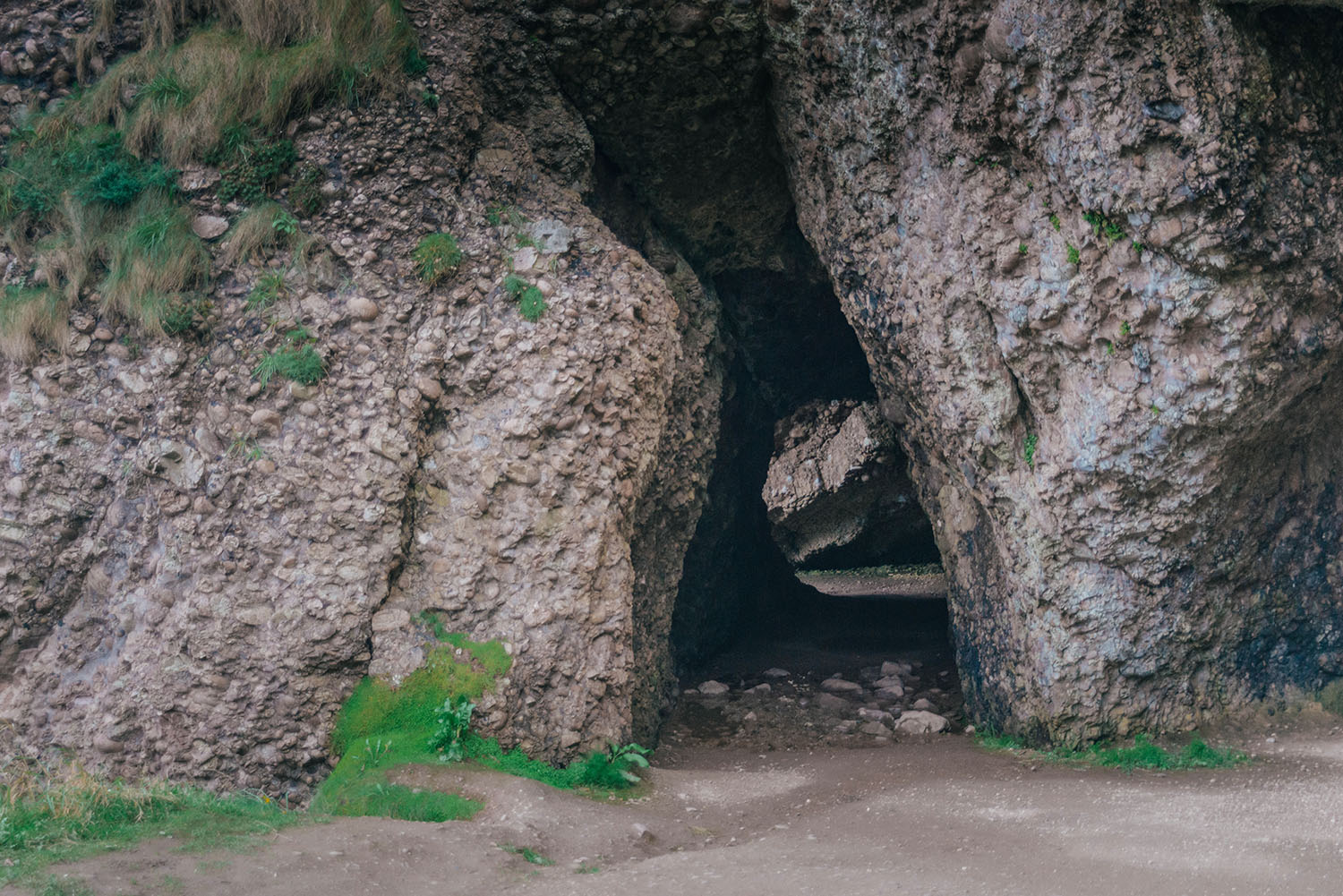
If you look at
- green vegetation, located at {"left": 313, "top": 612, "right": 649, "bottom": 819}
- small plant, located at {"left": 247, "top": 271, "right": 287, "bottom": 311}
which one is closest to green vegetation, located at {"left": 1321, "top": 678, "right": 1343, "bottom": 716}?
green vegetation, located at {"left": 313, "top": 612, "right": 649, "bottom": 819}

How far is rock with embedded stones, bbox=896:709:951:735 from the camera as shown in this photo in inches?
302

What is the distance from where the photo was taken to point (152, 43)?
6.91 metres

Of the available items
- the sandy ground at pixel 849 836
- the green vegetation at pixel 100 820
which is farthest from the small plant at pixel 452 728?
the green vegetation at pixel 100 820

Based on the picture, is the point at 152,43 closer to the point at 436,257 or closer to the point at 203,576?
the point at 436,257

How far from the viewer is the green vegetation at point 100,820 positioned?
3.82 metres

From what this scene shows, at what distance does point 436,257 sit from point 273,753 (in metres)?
3.27

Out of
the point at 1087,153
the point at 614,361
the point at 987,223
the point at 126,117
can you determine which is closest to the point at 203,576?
the point at 614,361

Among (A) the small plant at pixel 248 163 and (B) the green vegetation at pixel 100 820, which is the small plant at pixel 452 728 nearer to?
(B) the green vegetation at pixel 100 820

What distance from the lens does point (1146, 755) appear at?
19.9 ft

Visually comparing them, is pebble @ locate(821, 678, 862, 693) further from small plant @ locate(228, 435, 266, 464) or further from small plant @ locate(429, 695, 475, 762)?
small plant @ locate(228, 435, 266, 464)

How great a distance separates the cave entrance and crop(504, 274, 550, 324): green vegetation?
348cm

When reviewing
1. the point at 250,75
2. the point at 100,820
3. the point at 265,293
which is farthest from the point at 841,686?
the point at 250,75

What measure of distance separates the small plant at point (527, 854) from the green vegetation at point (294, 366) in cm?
316

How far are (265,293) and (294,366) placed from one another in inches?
24.5
